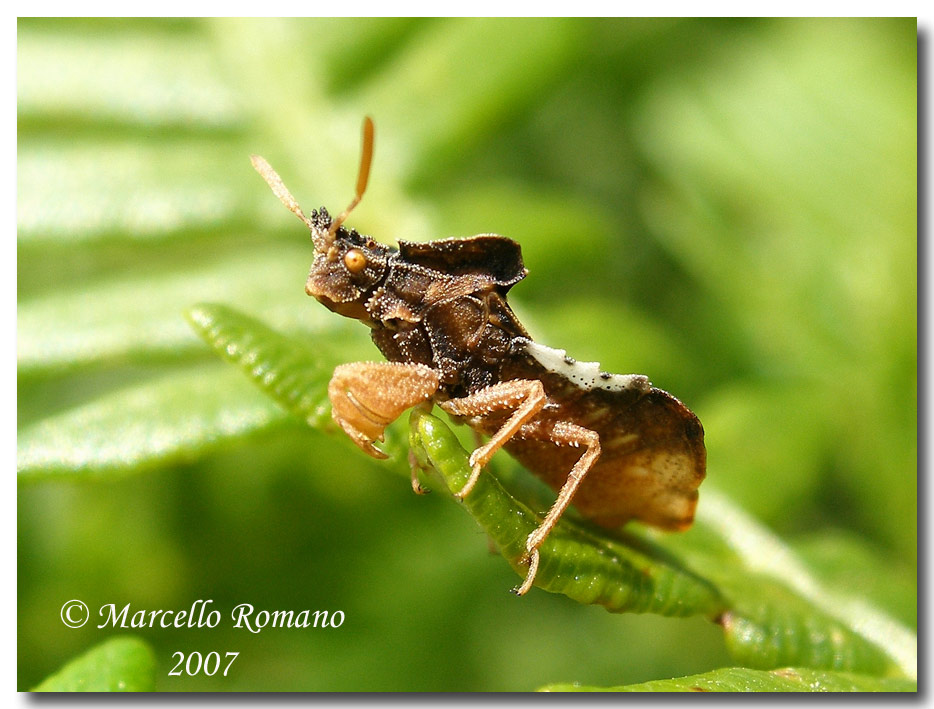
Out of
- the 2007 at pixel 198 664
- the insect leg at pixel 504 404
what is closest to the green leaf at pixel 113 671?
the insect leg at pixel 504 404

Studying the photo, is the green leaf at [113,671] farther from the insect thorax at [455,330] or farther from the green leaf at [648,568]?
the insect thorax at [455,330]

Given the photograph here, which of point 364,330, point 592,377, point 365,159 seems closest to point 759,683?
point 592,377

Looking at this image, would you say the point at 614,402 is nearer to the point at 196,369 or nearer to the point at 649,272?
the point at 196,369

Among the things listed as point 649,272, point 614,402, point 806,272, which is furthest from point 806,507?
point 614,402

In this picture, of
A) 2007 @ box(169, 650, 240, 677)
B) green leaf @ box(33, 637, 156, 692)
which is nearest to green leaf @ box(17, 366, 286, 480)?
green leaf @ box(33, 637, 156, 692)

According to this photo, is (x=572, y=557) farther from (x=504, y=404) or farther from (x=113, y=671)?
(x=113, y=671)

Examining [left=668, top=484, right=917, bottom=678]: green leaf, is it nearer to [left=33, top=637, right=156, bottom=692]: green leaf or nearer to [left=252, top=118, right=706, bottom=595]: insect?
[left=252, top=118, right=706, bottom=595]: insect

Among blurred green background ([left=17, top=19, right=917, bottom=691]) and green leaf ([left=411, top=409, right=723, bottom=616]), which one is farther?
blurred green background ([left=17, top=19, right=917, bottom=691])
